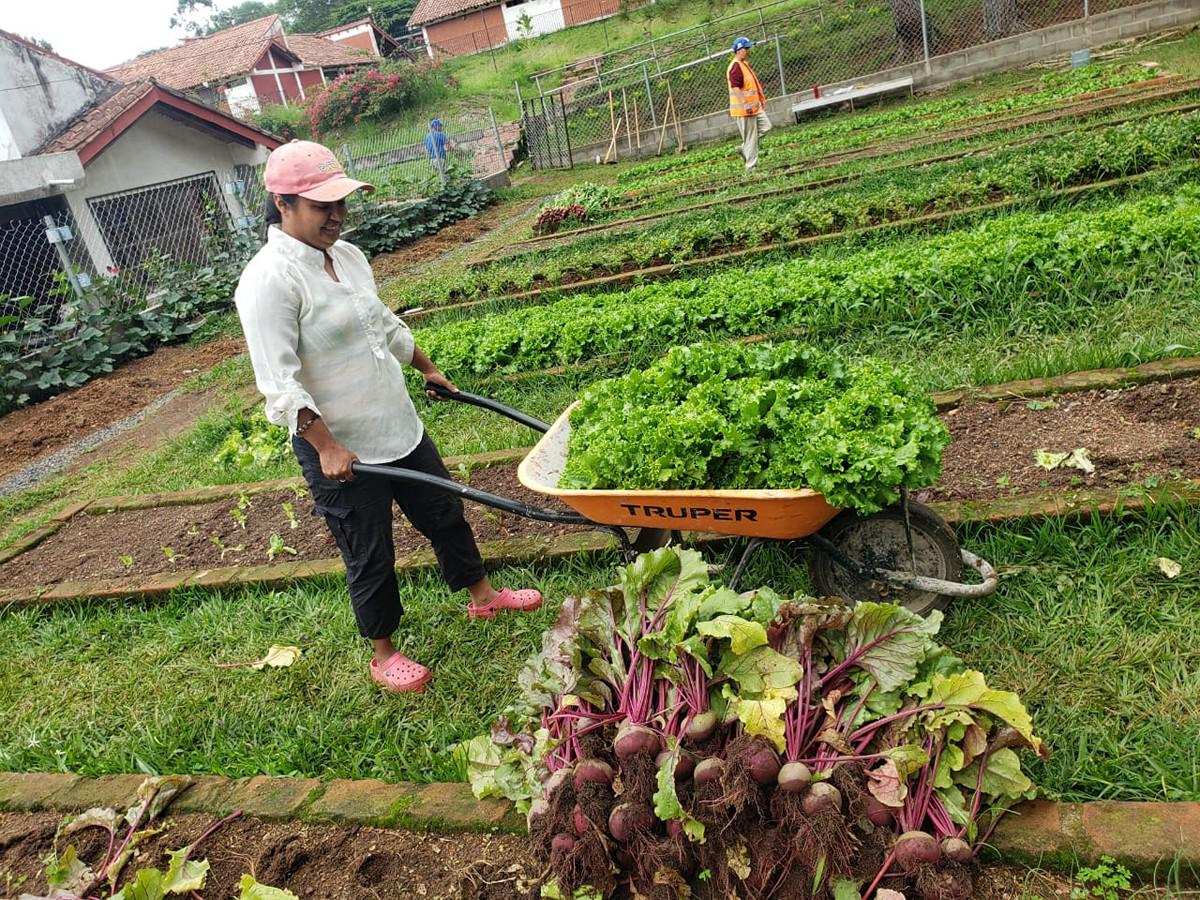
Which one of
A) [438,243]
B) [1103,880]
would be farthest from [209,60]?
[1103,880]

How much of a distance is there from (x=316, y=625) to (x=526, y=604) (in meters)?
1.19

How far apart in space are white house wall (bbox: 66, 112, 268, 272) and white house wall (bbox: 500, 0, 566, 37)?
28.5 metres

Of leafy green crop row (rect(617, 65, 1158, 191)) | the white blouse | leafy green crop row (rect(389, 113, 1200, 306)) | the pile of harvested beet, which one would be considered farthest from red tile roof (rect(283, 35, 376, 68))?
the pile of harvested beet

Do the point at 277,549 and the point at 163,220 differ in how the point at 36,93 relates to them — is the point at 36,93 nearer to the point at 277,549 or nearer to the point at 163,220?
the point at 163,220

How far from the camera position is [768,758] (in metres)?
2.15

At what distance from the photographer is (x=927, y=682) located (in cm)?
233

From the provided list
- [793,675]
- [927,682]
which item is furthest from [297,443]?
[927,682]

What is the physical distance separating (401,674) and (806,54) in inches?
1021

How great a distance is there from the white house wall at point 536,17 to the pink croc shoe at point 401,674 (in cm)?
4417

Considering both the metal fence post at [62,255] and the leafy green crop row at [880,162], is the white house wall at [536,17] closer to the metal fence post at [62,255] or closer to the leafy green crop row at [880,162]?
the leafy green crop row at [880,162]

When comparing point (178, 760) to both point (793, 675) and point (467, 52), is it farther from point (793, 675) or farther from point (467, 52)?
point (467, 52)

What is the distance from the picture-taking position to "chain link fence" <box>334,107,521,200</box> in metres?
18.8


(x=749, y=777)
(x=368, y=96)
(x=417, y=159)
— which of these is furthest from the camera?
(x=368, y=96)

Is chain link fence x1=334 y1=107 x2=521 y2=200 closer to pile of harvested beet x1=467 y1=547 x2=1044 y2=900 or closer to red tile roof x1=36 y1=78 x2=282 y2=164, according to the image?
red tile roof x1=36 y1=78 x2=282 y2=164
